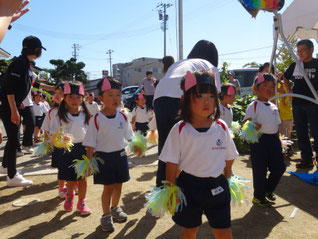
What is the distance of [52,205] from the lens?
3.95 m

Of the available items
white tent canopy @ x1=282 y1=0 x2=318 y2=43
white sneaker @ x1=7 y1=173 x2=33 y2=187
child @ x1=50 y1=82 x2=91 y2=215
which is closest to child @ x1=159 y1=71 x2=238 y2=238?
child @ x1=50 y1=82 x2=91 y2=215

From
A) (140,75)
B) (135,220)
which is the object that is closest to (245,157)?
(135,220)

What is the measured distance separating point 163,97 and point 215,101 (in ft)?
2.67

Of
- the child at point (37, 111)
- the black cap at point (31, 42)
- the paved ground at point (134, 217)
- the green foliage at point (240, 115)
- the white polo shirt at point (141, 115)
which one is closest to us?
the paved ground at point (134, 217)

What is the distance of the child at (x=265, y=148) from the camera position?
12.0 feet

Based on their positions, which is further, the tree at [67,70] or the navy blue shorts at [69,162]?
the tree at [67,70]

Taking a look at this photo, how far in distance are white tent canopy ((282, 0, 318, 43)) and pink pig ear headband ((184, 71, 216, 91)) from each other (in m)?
2.99

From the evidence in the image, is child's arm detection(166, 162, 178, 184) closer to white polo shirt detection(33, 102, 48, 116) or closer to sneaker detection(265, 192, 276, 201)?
sneaker detection(265, 192, 276, 201)

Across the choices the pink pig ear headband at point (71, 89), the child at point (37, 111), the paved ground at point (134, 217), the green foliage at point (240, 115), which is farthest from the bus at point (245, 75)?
the pink pig ear headband at point (71, 89)

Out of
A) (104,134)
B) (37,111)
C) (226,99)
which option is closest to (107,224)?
(104,134)

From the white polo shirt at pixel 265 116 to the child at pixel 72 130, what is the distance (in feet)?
7.73

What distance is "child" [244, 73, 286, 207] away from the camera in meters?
3.64

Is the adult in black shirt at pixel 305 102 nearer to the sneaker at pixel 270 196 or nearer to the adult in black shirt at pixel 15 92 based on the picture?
the sneaker at pixel 270 196

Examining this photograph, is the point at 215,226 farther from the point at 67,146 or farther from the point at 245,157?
the point at 245,157
